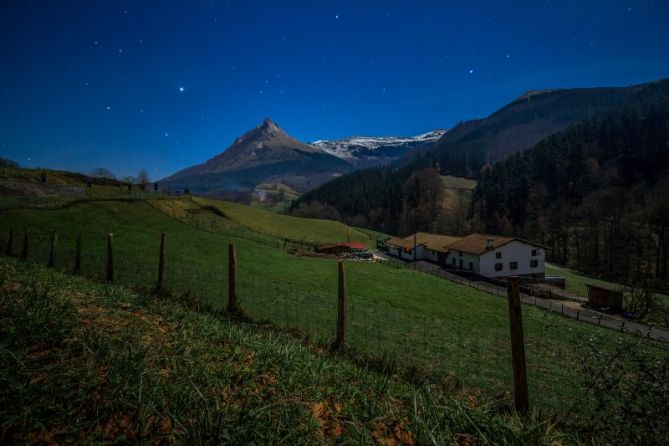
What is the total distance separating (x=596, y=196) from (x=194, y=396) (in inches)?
4925

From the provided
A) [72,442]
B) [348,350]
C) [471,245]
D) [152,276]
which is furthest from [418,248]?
[72,442]

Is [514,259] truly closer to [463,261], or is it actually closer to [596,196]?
[463,261]

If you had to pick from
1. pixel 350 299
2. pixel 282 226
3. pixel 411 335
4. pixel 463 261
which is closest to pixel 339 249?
pixel 282 226

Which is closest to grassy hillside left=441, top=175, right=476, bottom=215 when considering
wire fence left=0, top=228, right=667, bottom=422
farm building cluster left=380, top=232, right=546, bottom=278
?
farm building cluster left=380, top=232, right=546, bottom=278

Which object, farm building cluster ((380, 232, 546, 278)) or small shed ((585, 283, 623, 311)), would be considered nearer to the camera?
small shed ((585, 283, 623, 311))

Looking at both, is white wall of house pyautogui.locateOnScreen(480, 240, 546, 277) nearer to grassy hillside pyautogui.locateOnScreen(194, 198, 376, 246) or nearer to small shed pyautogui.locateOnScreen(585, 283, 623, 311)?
small shed pyautogui.locateOnScreen(585, 283, 623, 311)

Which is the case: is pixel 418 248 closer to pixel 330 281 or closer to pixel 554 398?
pixel 330 281

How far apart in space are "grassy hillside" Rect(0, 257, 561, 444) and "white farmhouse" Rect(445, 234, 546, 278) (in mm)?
58918

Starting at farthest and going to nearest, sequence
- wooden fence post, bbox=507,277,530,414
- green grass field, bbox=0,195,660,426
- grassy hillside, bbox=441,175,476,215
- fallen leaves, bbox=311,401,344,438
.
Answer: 1. grassy hillside, bbox=441,175,476,215
2. green grass field, bbox=0,195,660,426
3. wooden fence post, bbox=507,277,530,414
4. fallen leaves, bbox=311,401,344,438

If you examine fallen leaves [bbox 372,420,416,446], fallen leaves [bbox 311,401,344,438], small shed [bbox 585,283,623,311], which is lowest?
small shed [bbox 585,283,623,311]

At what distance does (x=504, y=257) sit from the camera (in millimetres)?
59844

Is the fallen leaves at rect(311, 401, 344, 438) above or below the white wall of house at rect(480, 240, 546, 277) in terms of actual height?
above

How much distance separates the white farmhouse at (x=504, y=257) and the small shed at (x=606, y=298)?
19.6 m

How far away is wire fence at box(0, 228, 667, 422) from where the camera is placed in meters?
8.21
